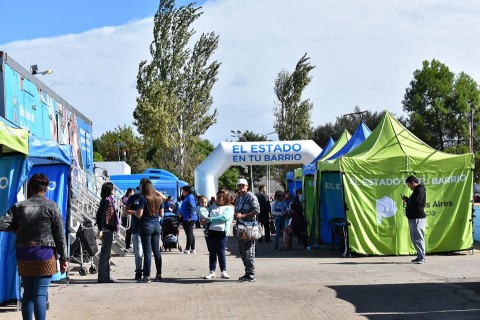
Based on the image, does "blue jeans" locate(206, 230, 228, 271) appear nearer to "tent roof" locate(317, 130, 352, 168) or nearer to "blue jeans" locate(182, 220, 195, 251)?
"blue jeans" locate(182, 220, 195, 251)

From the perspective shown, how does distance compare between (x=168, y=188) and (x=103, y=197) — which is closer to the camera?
(x=103, y=197)

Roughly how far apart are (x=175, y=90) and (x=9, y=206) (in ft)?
134

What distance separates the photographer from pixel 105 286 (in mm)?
12211

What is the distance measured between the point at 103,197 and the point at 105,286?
154 cm

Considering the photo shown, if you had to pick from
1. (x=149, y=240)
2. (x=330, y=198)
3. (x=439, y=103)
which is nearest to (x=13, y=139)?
(x=149, y=240)

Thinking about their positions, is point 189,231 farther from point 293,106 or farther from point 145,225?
point 293,106

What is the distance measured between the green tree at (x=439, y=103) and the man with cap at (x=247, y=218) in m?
A: 52.1

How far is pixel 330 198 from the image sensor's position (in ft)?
63.6

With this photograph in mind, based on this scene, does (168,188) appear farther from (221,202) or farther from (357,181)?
(221,202)

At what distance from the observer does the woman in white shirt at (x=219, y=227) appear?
1237cm

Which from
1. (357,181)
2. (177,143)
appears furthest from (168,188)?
(357,181)

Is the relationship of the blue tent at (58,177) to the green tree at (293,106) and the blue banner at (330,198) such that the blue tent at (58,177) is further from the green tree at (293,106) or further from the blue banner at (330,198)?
the green tree at (293,106)

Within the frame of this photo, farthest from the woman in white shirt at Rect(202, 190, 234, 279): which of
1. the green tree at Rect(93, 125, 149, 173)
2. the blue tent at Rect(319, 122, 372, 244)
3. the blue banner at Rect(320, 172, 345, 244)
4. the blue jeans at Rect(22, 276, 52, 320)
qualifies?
the green tree at Rect(93, 125, 149, 173)

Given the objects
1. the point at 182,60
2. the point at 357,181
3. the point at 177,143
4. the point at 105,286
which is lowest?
the point at 105,286
